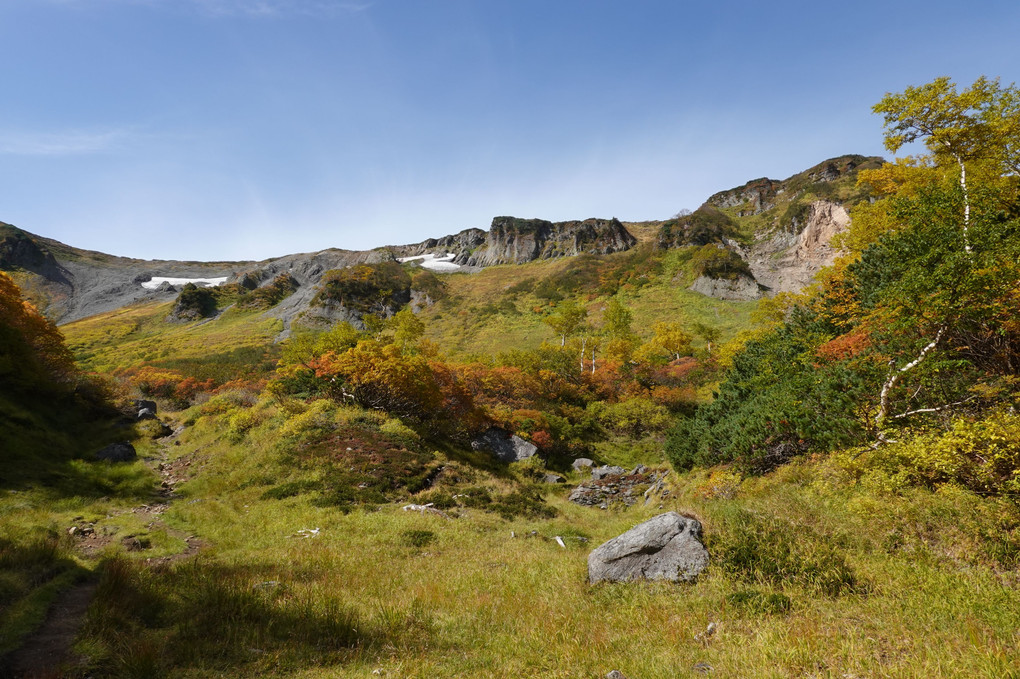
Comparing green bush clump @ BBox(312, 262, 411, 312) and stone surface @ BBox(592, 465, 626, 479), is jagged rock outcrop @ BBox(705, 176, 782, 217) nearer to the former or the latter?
green bush clump @ BBox(312, 262, 411, 312)

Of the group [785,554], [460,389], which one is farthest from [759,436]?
[460,389]

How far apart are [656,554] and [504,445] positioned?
19.8 metres

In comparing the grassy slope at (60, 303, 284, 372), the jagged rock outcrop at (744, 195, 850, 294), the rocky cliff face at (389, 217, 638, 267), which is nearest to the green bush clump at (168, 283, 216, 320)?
the grassy slope at (60, 303, 284, 372)

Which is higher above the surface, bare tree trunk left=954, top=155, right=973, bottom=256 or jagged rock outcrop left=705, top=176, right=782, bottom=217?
jagged rock outcrop left=705, top=176, right=782, bottom=217

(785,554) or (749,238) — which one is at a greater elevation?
(749,238)

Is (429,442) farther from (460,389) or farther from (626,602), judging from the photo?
(626,602)

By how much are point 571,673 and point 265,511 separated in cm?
1374

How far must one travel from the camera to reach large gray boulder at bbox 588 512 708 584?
8148mm

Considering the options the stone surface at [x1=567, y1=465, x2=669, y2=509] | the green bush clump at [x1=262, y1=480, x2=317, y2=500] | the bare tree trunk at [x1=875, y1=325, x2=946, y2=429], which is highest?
the bare tree trunk at [x1=875, y1=325, x2=946, y2=429]

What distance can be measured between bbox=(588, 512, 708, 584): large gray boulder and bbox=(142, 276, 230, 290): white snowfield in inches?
6841

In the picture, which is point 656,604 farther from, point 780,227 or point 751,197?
point 751,197

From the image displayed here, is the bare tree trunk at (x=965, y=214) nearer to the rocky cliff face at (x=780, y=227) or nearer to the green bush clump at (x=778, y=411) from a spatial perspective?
the green bush clump at (x=778, y=411)

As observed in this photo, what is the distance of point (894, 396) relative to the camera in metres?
10.3

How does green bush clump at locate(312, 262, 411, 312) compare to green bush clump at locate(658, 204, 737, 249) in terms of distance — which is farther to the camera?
green bush clump at locate(658, 204, 737, 249)
